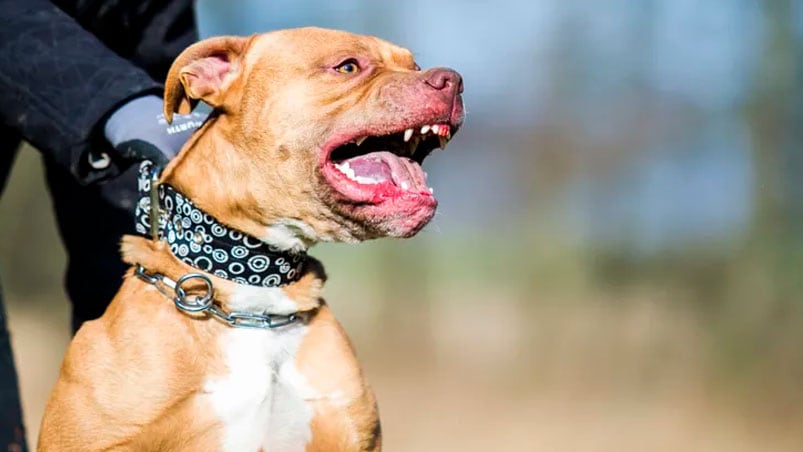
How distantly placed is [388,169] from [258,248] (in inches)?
15.5

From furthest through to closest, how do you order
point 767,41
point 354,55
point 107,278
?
point 767,41 < point 107,278 < point 354,55

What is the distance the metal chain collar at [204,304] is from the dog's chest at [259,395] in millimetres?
24

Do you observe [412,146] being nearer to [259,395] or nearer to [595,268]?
[259,395]

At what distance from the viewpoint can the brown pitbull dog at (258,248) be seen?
112 inches

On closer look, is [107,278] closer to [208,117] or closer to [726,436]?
[208,117]

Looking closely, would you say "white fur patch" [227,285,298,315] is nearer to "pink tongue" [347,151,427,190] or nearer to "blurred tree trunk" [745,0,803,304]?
"pink tongue" [347,151,427,190]

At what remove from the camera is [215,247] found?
9.82ft

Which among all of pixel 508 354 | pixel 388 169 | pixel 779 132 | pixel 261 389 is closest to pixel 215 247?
pixel 261 389

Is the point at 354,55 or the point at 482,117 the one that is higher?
the point at 354,55

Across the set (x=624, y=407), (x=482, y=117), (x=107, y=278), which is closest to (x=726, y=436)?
(x=624, y=407)

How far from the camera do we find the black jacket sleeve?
3234 millimetres

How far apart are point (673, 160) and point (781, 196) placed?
0.87m

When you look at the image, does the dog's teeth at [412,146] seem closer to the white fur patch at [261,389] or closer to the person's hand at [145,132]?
the white fur patch at [261,389]

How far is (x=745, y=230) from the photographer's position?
8.03 m
